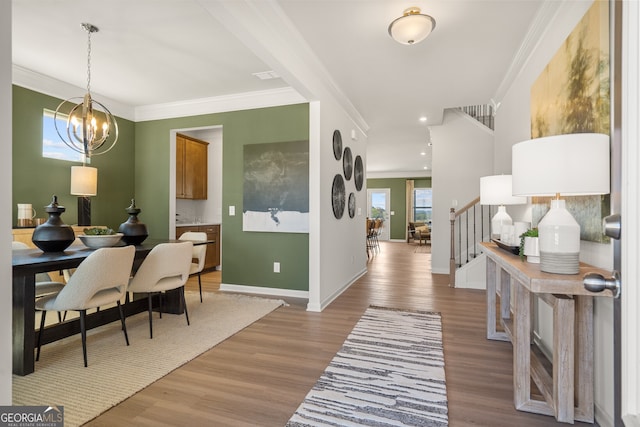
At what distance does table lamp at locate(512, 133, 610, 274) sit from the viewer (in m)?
1.48

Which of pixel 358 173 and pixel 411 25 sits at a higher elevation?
pixel 411 25

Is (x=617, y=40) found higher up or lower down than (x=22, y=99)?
lower down

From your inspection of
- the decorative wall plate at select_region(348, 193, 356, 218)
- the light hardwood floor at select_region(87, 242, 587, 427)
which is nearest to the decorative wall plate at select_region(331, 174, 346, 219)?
the decorative wall plate at select_region(348, 193, 356, 218)

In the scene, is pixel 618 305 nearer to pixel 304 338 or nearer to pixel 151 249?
pixel 304 338

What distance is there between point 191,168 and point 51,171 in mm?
2076

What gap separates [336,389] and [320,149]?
2493 millimetres

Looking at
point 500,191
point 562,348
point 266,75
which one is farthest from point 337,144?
point 562,348

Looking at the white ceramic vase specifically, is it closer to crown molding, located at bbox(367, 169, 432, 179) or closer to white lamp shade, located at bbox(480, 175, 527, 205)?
white lamp shade, located at bbox(480, 175, 527, 205)

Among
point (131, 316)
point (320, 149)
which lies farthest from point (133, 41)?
point (131, 316)

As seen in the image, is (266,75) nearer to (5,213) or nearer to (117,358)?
(117,358)

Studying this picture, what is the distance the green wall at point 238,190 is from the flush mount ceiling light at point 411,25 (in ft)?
6.04

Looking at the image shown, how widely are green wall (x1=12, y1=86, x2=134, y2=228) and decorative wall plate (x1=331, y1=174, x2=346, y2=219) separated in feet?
10.8

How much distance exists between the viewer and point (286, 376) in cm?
219

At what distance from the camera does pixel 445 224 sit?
19.6 feet
